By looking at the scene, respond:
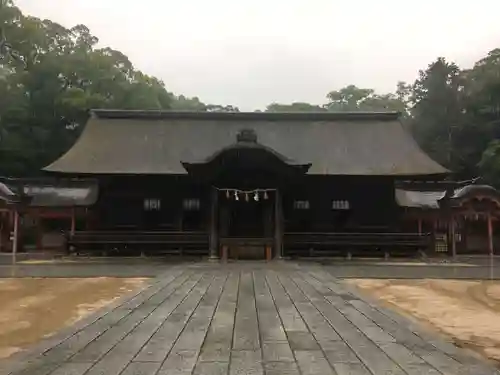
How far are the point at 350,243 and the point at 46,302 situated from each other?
13218 millimetres

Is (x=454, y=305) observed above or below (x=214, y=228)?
below

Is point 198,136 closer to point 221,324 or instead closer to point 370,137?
point 370,137

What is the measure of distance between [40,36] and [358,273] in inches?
1416

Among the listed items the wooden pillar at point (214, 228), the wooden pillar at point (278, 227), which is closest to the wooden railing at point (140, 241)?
the wooden pillar at point (214, 228)

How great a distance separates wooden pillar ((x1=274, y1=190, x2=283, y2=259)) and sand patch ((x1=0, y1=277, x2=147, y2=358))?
6.84 m

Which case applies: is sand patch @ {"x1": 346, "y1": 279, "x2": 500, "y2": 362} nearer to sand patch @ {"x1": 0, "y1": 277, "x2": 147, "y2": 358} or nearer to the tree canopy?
sand patch @ {"x1": 0, "y1": 277, "x2": 147, "y2": 358}

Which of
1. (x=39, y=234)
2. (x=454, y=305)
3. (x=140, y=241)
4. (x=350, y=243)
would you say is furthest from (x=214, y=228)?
(x=39, y=234)

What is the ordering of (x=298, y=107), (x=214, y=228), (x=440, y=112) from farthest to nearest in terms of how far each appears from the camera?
(x=298, y=107) < (x=440, y=112) < (x=214, y=228)

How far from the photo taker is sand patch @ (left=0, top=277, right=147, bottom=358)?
21.3 feet

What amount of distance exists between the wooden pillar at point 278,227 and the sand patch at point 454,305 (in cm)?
615

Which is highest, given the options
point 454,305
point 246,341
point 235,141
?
point 235,141

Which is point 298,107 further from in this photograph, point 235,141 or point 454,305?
point 454,305

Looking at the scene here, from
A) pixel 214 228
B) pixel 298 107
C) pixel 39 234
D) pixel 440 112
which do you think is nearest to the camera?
pixel 214 228

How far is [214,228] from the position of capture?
18.3 metres
